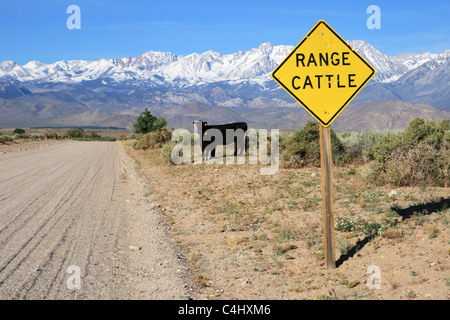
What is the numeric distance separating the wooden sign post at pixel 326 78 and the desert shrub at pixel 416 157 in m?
5.61

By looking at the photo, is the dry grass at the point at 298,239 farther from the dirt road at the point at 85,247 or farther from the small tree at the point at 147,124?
the small tree at the point at 147,124

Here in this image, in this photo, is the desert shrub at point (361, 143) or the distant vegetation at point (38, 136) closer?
the desert shrub at point (361, 143)

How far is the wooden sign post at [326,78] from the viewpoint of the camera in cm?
550

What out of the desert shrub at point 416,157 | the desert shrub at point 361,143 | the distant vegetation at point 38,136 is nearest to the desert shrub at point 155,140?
the distant vegetation at point 38,136

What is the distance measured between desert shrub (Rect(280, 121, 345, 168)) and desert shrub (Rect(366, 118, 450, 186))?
3.47 metres

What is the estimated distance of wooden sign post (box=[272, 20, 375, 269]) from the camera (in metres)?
5.50

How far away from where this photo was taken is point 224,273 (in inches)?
234

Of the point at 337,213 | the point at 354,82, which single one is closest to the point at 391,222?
the point at 337,213

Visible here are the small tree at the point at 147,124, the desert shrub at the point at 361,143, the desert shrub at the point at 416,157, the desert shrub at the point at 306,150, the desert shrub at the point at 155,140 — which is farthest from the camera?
the small tree at the point at 147,124

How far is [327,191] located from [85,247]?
4.16m

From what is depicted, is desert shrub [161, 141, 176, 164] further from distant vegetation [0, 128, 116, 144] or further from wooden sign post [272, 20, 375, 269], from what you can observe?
distant vegetation [0, 128, 116, 144]

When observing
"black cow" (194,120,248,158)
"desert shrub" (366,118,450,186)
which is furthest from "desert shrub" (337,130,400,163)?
"black cow" (194,120,248,158)

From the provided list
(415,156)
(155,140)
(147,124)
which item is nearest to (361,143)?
(415,156)

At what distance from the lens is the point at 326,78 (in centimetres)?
556
